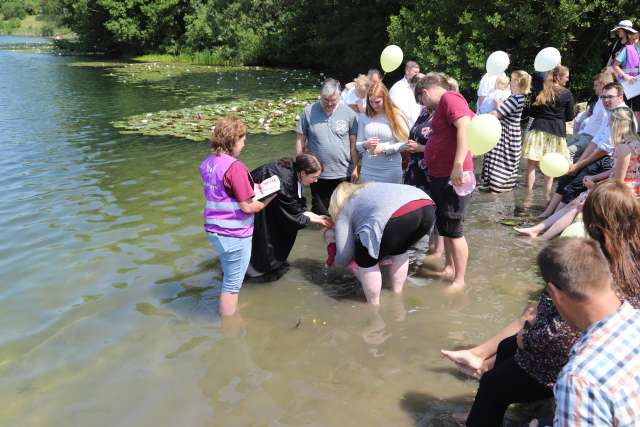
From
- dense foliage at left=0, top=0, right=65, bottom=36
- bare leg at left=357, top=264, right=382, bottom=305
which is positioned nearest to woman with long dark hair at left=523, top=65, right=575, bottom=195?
bare leg at left=357, top=264, right=382, bottom=305

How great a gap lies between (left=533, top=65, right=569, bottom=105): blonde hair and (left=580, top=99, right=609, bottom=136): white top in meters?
0.57

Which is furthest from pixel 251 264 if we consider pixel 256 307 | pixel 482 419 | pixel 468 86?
pixel 468 86

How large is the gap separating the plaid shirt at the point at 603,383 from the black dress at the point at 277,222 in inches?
133

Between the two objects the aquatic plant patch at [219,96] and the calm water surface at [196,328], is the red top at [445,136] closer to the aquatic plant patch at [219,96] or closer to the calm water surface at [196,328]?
the calm water surface at [196,328]

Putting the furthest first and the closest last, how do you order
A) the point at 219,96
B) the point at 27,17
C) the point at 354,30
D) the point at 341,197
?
the point at 27,17 < the point at 354,30 < the point at 219,96 < the point at 341,197

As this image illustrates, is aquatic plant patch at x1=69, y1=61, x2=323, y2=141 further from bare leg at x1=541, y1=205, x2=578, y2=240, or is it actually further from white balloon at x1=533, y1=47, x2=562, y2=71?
bare leg at x1=541, y1=205, x2=578, y2=240

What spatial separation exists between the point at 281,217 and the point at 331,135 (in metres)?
1.26

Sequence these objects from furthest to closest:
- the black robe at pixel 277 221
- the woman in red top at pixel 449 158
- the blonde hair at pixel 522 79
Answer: the blonde hair at pixel 522 79, the black robe at pixel 277 221, the woman in red top at pixel 449 158

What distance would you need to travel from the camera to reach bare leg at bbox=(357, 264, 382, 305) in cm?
467

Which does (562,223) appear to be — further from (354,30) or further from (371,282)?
(354,30)

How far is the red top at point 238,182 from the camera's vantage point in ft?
13.8

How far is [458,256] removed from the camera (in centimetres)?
495

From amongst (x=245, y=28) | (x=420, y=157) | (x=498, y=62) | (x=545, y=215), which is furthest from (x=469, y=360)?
(x=245, y=28)

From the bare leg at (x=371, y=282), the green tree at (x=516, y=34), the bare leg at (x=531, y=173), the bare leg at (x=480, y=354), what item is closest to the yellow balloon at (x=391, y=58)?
the bare leg at (x=531, y=173)
